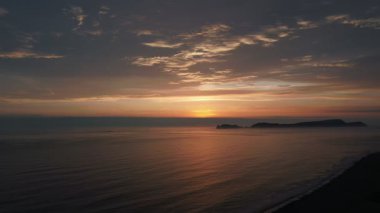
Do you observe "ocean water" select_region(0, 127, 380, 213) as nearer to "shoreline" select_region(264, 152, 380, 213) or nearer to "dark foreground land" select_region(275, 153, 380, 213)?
"shoreline" select_region(264, 152, 380, 213)

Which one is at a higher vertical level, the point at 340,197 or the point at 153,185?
the point at 340,197

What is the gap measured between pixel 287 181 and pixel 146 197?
11878 mm

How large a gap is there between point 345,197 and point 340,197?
0.29 meters

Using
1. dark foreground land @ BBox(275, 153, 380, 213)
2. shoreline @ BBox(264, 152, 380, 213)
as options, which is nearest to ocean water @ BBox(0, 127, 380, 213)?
shoreline @ BBox(264, 152, 380, 213)

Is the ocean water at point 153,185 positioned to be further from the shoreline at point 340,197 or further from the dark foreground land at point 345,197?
the dark foreground land at point 345,197

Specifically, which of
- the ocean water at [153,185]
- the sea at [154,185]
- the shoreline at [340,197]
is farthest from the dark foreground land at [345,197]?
the ocean water at [153,185]

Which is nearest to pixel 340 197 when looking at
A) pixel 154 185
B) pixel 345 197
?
pixel 345 197

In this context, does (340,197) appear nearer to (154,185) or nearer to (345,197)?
(345,197)

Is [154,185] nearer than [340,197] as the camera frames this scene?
No

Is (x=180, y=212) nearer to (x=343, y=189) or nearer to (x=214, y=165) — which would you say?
(x=343, y=189)

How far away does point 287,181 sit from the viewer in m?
26.1

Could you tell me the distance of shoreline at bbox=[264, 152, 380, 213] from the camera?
17.3 m

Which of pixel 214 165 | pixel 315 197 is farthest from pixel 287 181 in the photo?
pixel 214 165

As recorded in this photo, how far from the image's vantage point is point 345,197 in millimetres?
19688
